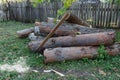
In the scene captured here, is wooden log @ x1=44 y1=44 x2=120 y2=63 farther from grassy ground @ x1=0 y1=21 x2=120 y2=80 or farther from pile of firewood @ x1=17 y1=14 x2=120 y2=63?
grassy ground @ x1=0 y1=21 x2=120 y2=80

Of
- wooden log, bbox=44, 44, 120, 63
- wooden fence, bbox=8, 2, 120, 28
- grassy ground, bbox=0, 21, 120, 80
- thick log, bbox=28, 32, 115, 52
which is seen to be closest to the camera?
grassy ground, bbox=0, 21, 120, 80

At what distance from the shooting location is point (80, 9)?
33.5 ft

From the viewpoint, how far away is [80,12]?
1025 cm

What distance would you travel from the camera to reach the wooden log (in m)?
4.92

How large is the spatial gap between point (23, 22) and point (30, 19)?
0.47 m

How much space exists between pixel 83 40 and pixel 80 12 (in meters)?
5.18

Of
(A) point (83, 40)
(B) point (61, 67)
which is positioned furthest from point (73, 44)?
(B) point (61, 67)

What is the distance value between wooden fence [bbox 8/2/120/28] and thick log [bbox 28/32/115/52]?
483 centimetres

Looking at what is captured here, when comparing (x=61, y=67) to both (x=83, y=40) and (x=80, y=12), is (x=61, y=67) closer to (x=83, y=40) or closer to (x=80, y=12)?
(x=83, y=40)

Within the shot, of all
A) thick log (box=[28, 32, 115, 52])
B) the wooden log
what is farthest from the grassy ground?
thick log (box=[28, 32, 115, 52])

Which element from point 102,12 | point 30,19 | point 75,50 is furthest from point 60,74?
point 30,19

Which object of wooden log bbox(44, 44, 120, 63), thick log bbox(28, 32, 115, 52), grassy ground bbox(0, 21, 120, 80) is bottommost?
grassy ground bbox(0, 21, 120, 80)

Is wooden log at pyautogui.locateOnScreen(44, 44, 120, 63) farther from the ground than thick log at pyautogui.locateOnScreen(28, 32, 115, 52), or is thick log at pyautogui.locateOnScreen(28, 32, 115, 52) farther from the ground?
thick log at pyautogui.locateOnScreen(28, 32, 115, 52)

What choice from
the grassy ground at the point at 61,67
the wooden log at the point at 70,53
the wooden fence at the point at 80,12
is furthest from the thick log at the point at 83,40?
the wooden fence at the point at 80,12
